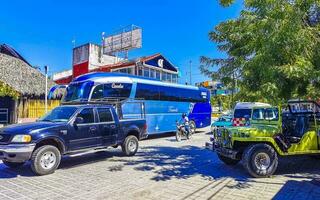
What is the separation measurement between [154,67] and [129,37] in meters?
11.2

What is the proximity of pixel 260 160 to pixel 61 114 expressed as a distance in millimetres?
6236

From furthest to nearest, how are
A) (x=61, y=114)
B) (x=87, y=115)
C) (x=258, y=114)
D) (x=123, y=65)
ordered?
1. (x=123, y=65)
2. (x=258, y=114)
3. (x=87, y=115)
4. (x=61, y=114)

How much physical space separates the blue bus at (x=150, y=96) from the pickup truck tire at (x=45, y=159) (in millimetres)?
5997

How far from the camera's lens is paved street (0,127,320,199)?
22.8ft

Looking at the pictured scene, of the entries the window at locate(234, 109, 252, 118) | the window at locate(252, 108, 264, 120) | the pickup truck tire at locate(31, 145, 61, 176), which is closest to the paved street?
→ the pickup truck tire at locate(31, 145, 61, 176)

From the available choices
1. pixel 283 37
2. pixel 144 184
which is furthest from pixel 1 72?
pixel 283 37

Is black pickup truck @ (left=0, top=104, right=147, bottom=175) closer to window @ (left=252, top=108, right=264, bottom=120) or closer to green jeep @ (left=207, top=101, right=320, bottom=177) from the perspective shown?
green jeep @ (left=207, top=101, right=320, bottom=177)

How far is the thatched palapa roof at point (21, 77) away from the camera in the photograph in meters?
25.7

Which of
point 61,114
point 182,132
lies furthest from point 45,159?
point 182,132

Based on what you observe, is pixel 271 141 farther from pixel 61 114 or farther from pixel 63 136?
pixel 61 114

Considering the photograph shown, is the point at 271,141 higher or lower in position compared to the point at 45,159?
higher

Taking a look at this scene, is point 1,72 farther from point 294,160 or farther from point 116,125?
point 294,160

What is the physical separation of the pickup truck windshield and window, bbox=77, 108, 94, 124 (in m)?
0.27

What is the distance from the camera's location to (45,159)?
8781 millimetres
